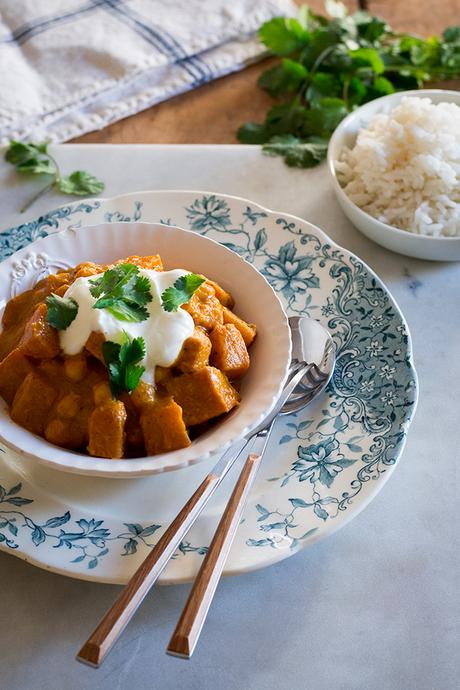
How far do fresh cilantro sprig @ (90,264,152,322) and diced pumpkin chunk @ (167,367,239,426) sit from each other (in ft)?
0.49

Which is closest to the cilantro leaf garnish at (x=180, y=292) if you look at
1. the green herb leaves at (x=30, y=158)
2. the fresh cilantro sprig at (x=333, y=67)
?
the green herb leaves at (x=30, y=158)

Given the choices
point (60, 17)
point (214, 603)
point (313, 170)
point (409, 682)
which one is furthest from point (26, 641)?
point (60, 17)

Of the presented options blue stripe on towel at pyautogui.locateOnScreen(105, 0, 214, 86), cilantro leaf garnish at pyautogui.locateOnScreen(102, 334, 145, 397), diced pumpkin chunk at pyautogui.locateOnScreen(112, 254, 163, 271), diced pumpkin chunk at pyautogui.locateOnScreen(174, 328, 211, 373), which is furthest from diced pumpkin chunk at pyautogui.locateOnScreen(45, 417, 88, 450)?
blue stripe on towel at pyautogui.locateOnScreen(105, 0, 214, 86)

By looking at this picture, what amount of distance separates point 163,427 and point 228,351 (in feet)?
0.74

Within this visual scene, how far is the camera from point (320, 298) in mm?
1952

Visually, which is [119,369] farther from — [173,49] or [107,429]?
[173,49]

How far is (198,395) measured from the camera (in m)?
1.52

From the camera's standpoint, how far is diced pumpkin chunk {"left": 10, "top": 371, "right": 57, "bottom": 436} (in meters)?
1.51

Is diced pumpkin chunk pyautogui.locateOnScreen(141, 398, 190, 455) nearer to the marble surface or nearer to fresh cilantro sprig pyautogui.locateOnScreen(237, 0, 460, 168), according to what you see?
the marble surface

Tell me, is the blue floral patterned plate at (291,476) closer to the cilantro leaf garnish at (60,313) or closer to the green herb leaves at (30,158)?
the cilantro leaf garnish at (60,313)

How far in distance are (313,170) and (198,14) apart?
1.11m

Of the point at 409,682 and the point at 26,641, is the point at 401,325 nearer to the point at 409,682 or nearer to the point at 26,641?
the point at 409,682

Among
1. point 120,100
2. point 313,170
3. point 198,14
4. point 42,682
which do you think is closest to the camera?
point 42,682

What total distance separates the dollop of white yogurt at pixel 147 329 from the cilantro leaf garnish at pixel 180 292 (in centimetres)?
1
